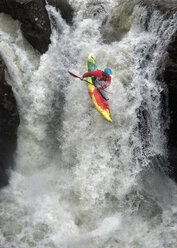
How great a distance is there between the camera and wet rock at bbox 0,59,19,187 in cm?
509

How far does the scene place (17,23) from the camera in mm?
6078

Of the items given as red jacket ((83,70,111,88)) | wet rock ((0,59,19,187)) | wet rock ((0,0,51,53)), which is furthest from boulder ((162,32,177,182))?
wet rock ((0,59,19,187))

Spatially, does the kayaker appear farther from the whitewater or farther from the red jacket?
the whitewater

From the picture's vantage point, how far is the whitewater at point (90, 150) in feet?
15.4

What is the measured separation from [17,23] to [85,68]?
1832 millimetres

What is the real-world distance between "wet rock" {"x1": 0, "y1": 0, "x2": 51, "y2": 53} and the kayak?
113cm

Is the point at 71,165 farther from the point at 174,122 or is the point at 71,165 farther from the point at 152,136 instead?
the point at 174,122

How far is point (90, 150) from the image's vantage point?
5500 millimetres

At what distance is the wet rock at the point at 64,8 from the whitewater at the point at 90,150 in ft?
3.22

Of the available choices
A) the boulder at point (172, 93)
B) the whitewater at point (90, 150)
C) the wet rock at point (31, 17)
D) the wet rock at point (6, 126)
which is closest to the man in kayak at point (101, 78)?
the whitewater at point (90, 150)

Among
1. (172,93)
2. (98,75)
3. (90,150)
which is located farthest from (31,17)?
(172,93)

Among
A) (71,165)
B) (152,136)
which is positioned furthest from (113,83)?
(71,165)

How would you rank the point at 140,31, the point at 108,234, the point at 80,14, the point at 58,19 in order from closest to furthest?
the point at 108,234, the point at 140,31, the point at 58,19, the point at 80,14

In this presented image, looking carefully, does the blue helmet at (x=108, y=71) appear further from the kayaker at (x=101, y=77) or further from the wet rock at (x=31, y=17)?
the wet rock at (x=31, y=17)
